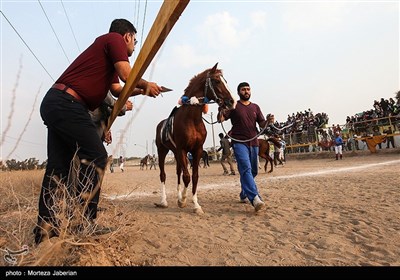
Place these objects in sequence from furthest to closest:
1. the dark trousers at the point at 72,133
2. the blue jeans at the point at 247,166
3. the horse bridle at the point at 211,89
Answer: the horse bridle at the point at 211,89 → the blue jeans at the point at 247,166 → the dark trousers at the point at 72,133

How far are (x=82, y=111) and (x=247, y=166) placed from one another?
8.69ft

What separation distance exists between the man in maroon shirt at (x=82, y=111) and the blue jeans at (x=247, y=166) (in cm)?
232

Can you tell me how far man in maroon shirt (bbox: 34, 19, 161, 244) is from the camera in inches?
83.5

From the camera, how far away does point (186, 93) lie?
5004mm

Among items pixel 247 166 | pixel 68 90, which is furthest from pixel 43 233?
pixel 247 166

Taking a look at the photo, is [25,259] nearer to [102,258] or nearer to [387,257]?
[102,258]

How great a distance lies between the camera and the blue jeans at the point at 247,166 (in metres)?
3.96

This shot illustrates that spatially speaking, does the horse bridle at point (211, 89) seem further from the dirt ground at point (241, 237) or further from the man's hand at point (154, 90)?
the man's hand at point (154, 90)

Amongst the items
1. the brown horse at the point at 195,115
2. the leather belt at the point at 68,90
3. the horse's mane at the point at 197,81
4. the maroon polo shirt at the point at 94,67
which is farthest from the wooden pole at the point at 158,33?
the horse's mane at the point at 197,81

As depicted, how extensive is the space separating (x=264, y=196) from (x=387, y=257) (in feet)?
10.5

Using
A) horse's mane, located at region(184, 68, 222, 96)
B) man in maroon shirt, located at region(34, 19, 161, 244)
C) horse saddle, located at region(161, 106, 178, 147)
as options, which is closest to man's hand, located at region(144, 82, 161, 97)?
man in maroon shirt, located at region(34, 19, 161, 244)

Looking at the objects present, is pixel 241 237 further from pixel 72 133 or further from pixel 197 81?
pixel 197 81

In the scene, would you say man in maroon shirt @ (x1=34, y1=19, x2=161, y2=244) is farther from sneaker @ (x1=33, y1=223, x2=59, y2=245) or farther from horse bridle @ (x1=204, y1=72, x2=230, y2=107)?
horse bridle @ (x1=204, y1=72, x2=230, y2=107)
